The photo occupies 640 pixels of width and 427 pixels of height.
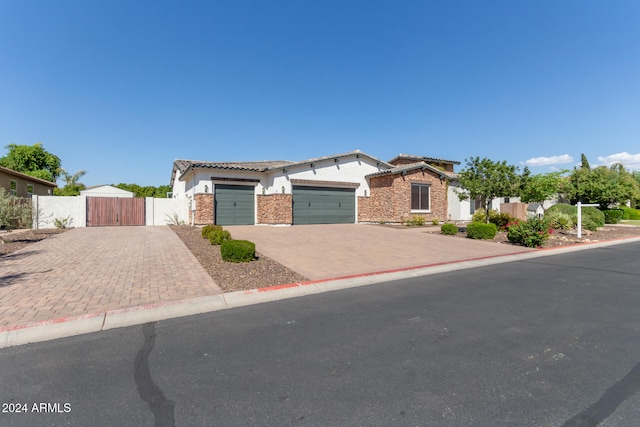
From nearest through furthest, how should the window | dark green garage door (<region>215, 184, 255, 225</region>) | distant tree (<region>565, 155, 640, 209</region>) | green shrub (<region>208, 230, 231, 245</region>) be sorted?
green shrub (<region>208, 230, 231, 245</region>), dark green garage door (<region>215, 184, 255, 225</region>), the window, distant tree (<region>565, 155, 640, 209</region>)

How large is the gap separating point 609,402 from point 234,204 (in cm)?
1929

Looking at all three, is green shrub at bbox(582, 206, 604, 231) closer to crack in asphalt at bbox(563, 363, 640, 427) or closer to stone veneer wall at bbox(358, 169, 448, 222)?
stone veneer wall at bbox(358, 169, 448, 222)

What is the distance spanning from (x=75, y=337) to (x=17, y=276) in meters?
4.26

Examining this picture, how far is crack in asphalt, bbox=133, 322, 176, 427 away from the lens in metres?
2.51

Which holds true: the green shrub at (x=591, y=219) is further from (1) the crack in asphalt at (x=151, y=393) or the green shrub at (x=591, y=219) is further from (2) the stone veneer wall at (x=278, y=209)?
(1) the crack in asphalt at (x=151, y=393)

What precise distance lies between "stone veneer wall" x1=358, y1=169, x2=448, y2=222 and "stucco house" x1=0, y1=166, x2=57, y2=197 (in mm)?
22252

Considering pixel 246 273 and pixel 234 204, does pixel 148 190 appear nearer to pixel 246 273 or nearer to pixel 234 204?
pixel 234 204

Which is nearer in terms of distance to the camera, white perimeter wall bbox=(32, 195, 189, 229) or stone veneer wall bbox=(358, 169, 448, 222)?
white perimeter wall bbox=(32, 195, 189, 229)

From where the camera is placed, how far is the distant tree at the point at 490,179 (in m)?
15.5

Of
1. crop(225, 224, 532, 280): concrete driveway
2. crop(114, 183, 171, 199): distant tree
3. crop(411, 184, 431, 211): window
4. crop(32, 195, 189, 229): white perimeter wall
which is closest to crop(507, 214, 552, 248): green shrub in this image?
crop(225, 224, 532, 280): concrete driveway

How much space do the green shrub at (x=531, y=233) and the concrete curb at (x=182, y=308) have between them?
5.42 meters

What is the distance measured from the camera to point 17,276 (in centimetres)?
681

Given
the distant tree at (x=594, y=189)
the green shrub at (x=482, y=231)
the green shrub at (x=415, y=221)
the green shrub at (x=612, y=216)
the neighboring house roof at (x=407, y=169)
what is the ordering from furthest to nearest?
the green shrub at (x=612, y=216), the distant tree at (x=594, y=189), the neighboring house roof at (x=407, y=169), the green shrub at (x=415, y=221), the green shrub at (x=482, y=231)

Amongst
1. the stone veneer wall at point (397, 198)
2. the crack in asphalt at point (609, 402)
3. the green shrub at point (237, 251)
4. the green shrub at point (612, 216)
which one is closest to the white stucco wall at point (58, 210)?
the green shrub at point (237, 251)
